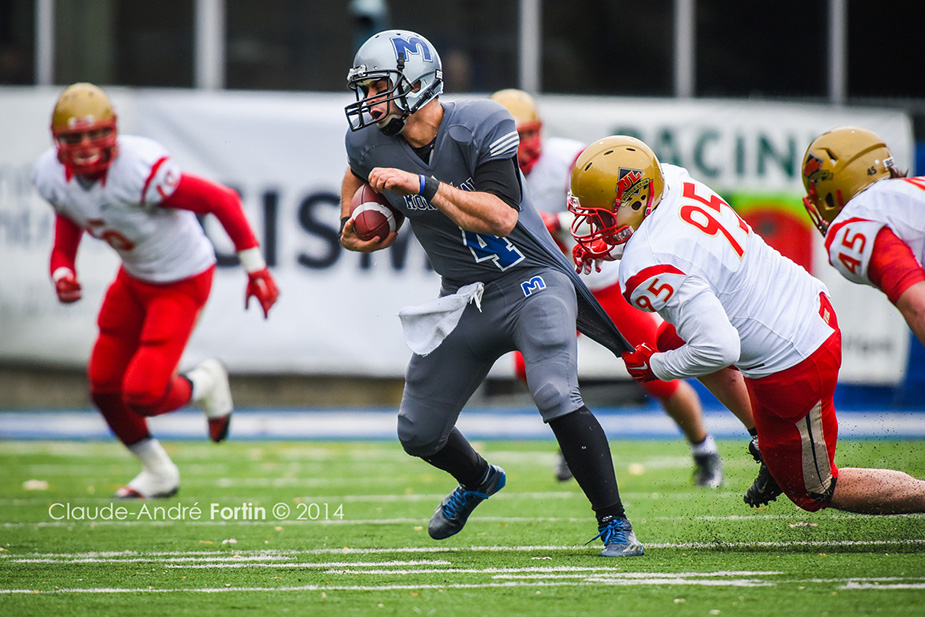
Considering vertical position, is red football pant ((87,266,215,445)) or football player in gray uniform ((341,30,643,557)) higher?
football player in gray uniform ((341,30,643,557))

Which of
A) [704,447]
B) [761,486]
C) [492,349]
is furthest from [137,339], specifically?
[761,486]

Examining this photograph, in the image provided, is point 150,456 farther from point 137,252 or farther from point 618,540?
point 618,540

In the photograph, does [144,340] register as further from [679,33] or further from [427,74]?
[679,33]

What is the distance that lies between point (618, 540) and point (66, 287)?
2.98m

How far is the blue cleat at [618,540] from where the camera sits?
144 inches

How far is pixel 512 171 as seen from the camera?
3855 mm

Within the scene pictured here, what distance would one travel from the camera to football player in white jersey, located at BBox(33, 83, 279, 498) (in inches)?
212

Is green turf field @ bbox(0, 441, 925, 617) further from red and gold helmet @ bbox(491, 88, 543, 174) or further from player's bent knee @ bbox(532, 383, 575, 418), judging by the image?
red and gold helmet @ bbox(491, 88, 543, 174)

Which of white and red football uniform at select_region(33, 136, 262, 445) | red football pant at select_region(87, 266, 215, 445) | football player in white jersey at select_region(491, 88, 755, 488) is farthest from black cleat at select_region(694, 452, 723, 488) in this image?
red football pant at select_region(87, 266, 215, 445)

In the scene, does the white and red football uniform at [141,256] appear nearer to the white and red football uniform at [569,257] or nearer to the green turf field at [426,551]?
the green turf field at [426,551]

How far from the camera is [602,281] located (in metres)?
5.50

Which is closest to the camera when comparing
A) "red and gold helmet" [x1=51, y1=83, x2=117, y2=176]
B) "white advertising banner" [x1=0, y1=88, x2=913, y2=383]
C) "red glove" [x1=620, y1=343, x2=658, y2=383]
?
"red glove" [x1=620, y1=343, x2=658, y2=383]

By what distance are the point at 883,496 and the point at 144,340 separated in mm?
3272

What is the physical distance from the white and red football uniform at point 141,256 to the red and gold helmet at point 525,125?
1.33 meters
